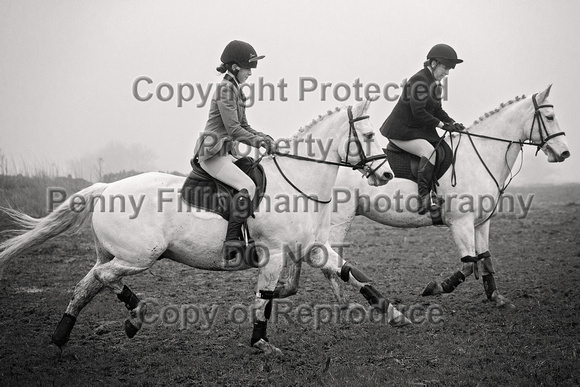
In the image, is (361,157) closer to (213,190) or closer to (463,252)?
(213,190)

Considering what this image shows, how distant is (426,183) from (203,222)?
3.56 metres

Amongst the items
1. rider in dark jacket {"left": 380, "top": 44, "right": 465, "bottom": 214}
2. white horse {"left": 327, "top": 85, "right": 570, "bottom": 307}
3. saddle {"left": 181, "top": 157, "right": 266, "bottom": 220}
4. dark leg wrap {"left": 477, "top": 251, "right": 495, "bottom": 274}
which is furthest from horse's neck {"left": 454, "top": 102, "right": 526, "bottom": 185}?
saddle {"left": 181, "top": 157, "right": 266, "bottom": 220}

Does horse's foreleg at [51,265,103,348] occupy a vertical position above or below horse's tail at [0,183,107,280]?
below

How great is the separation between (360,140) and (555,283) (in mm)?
4917

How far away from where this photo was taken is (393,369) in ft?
17.1

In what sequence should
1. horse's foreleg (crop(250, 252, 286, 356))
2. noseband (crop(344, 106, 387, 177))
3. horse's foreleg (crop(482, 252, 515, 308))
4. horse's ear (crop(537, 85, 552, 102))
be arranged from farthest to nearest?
horse's ear (crop(537, 85, 552, 102)) → horse's foreleg (crop(482, 252, 515, 308)) → noseband (crop(344, 106, 387, 177)) → horse's foreleg (crop(250, 252, 286, 356))

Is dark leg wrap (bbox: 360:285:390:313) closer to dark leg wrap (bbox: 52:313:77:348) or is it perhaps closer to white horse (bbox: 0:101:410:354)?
white horse (bbox: 0:101:410:354)

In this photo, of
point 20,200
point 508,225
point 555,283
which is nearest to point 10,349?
point 555,283

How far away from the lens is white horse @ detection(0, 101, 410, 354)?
227 inches

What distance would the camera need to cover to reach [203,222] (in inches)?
227

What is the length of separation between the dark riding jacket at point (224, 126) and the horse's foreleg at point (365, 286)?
6.24ft

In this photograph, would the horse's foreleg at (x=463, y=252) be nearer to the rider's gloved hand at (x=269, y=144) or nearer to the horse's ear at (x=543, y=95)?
the horse's ear at (x=543, y=95)

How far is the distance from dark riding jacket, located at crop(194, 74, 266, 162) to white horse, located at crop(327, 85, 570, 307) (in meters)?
2.30

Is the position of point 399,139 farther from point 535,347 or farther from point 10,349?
point 10,349
